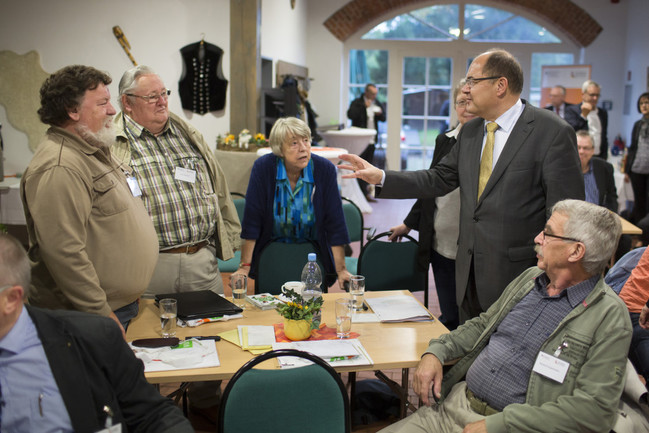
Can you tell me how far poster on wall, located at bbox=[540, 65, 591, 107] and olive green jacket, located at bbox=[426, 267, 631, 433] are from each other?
9644 mm

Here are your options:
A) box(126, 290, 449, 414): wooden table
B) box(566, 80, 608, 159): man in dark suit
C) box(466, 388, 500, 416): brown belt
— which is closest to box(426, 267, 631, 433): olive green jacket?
box(466, 388, 500, 416): brown belt

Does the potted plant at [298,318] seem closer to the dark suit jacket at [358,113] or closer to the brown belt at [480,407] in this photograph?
the brown belt at [480,407]

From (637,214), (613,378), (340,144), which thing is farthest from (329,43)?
(613,378)

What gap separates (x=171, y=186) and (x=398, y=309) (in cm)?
122

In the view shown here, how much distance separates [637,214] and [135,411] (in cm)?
711

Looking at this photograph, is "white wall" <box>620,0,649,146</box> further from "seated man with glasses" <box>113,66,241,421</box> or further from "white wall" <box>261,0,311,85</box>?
"seated man with glasses" <box>113,66,241,421</box>

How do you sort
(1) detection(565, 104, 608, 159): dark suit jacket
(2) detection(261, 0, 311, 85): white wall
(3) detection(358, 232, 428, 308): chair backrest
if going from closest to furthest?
(3) detection(358, 232, 428, 308): chair backrest, (1) detection(565, 104, 608, 159): dark suit jacket, (2) detection(261, 0, 311, 85): white wall

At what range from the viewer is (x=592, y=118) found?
24.0 ft

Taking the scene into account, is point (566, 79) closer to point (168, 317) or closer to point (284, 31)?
point (284, 31)

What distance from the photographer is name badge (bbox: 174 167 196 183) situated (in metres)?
2.97

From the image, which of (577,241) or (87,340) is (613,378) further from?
(87,340)

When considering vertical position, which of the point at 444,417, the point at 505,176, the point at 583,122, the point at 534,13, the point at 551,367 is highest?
the point at 534,13

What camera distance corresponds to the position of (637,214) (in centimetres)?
736

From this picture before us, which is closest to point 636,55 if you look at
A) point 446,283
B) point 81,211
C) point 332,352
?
point 446,283
